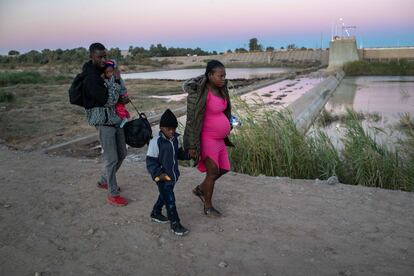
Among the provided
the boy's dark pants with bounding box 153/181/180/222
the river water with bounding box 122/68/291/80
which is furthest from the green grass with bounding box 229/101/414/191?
the river water with bounding box 122/68/291/80

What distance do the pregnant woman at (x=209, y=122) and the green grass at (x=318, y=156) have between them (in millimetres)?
1981

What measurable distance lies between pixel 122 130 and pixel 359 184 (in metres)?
3.31

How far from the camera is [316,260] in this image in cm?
347

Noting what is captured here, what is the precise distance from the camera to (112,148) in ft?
15.2

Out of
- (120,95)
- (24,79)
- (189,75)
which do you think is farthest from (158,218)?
(189,75)

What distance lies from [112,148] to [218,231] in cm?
150

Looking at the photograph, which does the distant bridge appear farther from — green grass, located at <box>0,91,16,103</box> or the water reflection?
green grass, located at <box>0,91,16,103</box>

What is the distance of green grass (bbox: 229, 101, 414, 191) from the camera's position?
5855mm

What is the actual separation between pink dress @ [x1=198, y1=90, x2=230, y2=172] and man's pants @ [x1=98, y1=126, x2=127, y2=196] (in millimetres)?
1030

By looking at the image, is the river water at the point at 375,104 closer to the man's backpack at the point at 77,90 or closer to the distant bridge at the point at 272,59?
the man's backpack at the point at 77,90

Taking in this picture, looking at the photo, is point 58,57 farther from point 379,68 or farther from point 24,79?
point 379,68

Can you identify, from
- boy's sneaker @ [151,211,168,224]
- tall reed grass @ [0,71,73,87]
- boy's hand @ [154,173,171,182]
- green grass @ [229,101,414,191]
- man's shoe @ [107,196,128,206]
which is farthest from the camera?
tall reed grass @ [0,71,73,87]

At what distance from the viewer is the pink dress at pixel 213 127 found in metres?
4.18

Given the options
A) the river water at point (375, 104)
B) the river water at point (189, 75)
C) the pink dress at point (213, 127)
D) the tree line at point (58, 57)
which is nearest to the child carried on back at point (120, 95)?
the pink dress at point (213, 127)
